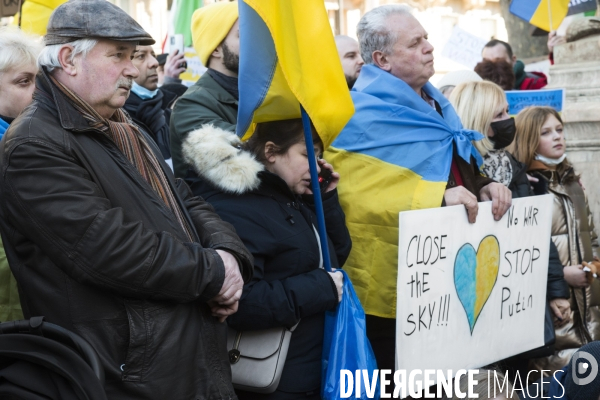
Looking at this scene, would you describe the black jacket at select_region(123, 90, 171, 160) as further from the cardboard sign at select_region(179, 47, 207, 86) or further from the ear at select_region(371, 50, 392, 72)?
the cardboard sign at select_region(179, 47, 207, 86)

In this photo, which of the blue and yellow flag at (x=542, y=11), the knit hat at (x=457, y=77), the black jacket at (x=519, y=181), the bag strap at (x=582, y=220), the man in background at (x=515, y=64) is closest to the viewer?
the black jacket at (x=519, y=181)

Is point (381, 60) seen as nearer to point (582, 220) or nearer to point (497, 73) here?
point (582, 220)

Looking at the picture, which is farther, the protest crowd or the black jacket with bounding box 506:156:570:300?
the black jacket with bounding box 506:156:570:300

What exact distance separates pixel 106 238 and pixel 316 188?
980 mm

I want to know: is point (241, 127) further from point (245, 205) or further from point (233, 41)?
point (233, 41)

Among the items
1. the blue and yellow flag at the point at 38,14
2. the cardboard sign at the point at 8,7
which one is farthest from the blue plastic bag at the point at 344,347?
the cardboard sign at the point at 8,7

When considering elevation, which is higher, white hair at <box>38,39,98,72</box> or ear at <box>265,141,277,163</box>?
white hair at <box>38,39,98,72</box>

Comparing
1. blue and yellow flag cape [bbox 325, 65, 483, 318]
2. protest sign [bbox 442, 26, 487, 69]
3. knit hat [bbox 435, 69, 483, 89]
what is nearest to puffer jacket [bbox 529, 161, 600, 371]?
blue and yellow flag cape [bbox 325, 65, 483, 318]

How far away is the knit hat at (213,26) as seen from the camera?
4285mm

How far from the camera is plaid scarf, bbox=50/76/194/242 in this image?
2734 millimetres

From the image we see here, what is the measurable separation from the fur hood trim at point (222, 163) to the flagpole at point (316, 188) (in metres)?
0.19

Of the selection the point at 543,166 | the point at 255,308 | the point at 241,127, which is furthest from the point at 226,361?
the point at 543,166

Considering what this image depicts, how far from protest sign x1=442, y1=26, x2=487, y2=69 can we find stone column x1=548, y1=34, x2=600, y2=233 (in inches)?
53.3

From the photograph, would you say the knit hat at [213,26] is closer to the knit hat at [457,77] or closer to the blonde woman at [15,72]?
the blonde woman at [15,72]
